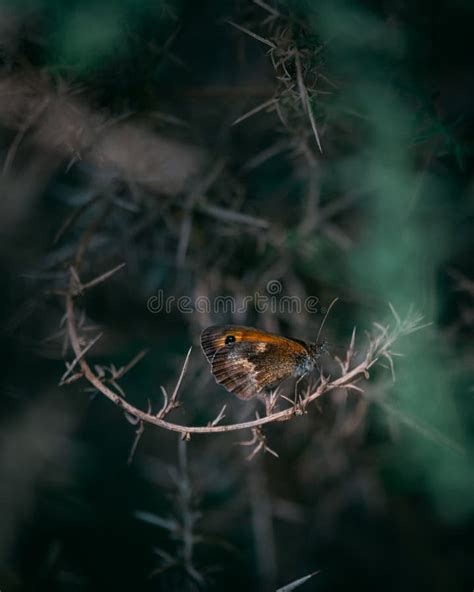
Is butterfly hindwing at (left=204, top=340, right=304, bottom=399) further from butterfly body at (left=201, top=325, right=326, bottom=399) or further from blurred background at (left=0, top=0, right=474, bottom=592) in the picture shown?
blurred background at (left=0, top=0, right=474, bottom=592)

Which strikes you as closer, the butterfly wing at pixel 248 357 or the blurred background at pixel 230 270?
the butterfly wing at pixel 248 357

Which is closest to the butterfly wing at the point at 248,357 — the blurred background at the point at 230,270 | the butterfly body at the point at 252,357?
the butterfly body at the point at 252,357

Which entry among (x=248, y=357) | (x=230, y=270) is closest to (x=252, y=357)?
(x=248, y=357)

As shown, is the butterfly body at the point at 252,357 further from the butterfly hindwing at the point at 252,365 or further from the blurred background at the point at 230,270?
the blurred background at the point at 230,270

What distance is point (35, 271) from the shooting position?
1.72m

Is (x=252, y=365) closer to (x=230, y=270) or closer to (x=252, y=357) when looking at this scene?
(x=252, y=357)

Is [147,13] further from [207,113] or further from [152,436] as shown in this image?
[152,436]

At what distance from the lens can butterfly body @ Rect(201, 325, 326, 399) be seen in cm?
133

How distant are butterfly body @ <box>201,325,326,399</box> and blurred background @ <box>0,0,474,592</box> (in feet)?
0.77

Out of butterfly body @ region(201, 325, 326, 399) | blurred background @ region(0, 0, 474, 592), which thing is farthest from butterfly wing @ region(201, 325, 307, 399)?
blurred background @ region(0, 0, 474, 592)

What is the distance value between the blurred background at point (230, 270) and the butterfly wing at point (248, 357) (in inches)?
10.5

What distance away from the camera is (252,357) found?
1.40 meters

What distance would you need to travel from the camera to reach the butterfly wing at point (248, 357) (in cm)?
132

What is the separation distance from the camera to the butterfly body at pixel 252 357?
4.35 feet
